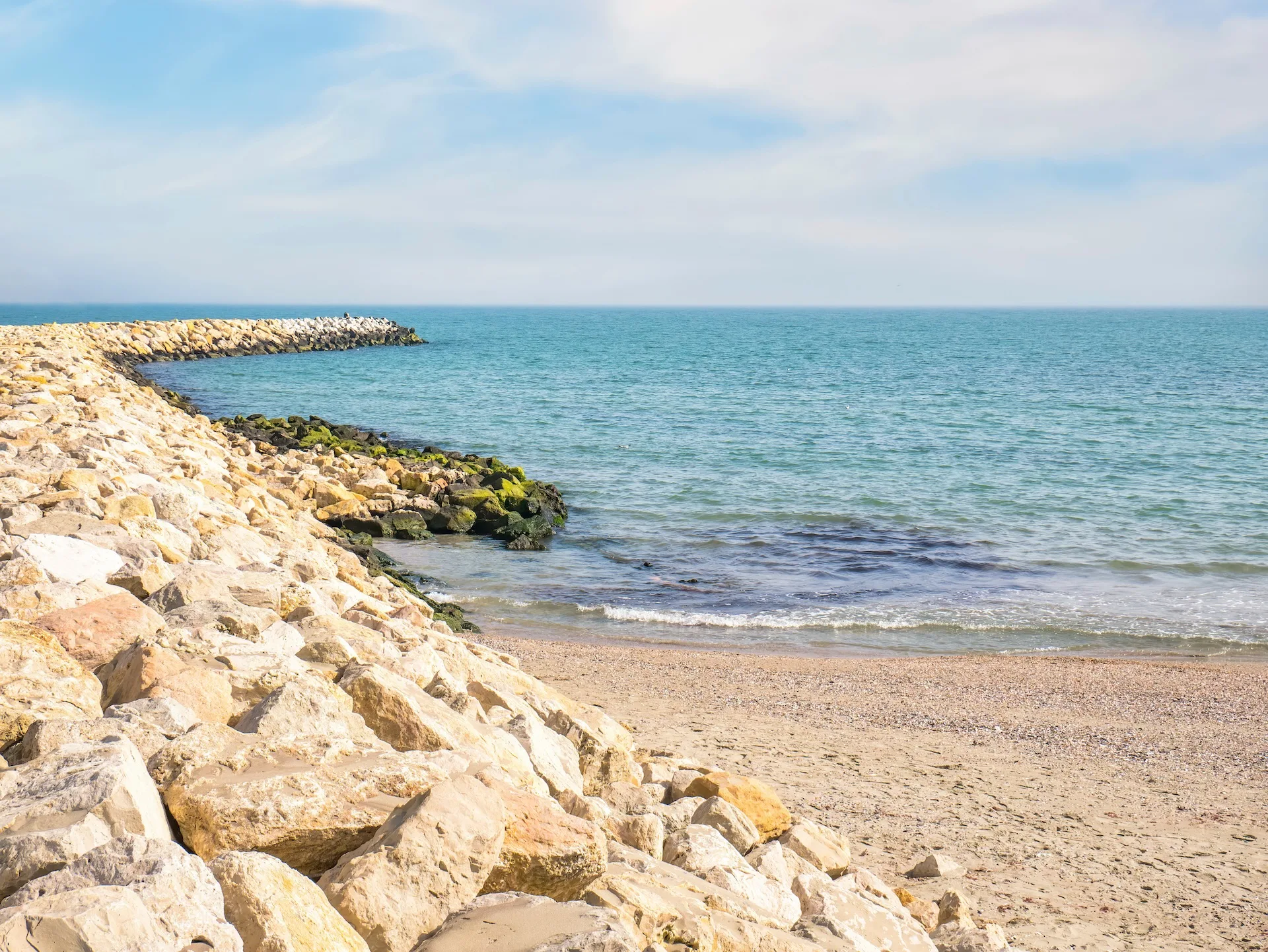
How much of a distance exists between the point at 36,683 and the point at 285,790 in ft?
4.19

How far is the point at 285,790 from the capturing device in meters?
3.12

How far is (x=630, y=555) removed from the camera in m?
16.0

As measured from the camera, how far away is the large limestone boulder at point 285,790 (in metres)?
2.99

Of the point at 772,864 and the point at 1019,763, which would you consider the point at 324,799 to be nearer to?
the point at 772,864

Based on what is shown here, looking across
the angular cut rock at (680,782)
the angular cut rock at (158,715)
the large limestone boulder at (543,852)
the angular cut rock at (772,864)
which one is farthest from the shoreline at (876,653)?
the large limestone boulder at (543,852)

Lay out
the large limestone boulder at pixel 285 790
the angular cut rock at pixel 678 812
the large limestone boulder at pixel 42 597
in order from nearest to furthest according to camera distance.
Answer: the large limestone boulder at pixel 285 790 → the large limestone boulder at pixel 42 597 → the angular cut rock at pixel 678 812

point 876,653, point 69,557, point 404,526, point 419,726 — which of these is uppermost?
point 69,557

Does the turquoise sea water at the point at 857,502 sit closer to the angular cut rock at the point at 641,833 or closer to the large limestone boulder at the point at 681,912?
the angular cut rock at the point at 641,833

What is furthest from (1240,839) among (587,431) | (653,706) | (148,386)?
(148,386)

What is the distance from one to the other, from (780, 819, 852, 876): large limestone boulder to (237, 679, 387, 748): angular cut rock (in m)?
2.13

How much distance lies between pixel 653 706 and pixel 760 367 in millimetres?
49334

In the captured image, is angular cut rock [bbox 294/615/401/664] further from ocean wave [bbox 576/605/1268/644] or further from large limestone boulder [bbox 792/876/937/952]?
ocean wave [bbox 576/605/1268/644]

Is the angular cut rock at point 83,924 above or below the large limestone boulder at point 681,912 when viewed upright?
above

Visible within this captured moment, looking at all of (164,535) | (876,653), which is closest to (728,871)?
(164,535)
